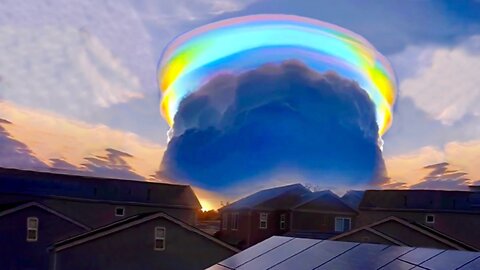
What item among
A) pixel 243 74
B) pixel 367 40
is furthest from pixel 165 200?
pixel 367 40

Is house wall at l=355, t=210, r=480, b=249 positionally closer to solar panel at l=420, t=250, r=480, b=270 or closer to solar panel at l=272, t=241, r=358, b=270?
solar panel at l=272, t=241, r=358, b=270

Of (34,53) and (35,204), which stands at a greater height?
(34,53)

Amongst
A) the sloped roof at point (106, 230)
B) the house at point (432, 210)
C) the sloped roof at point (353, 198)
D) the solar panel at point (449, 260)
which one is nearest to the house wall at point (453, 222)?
the house at point (432, 210)

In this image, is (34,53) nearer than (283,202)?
Yes

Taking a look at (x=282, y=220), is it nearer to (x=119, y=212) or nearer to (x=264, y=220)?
(x=264, y=220)

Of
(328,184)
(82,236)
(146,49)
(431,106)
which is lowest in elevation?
(82,236)

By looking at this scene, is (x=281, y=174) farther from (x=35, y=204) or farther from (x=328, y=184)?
(x=35, y=204)

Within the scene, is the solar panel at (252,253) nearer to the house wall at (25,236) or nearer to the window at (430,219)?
the house wall at (25,236)
